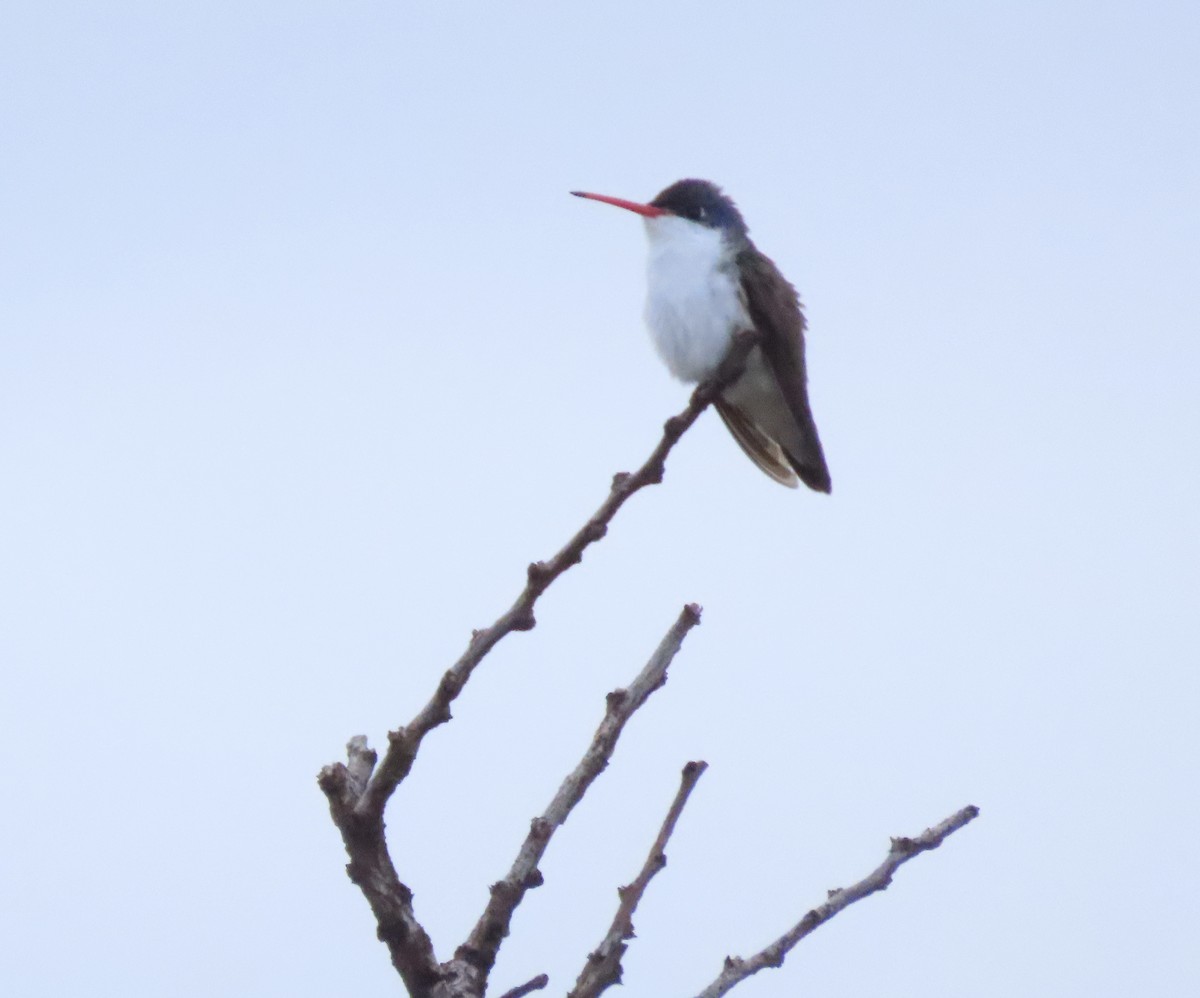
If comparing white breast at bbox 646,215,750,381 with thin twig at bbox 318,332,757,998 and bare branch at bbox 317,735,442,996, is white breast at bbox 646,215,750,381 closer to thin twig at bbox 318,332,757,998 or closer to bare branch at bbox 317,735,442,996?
thin twig at bbox 318,332,757,998

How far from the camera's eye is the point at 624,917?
3.35m

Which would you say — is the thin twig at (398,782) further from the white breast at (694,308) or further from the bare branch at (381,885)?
the white breast at (694,308)

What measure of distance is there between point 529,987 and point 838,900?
683mm

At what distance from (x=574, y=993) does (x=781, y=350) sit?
4.61 meters

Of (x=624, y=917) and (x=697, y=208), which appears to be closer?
(x=624, y=917)

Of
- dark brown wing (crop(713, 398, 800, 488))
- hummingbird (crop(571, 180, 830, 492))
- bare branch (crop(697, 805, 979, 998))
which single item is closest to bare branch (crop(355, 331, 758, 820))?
bare branch (crop(697, 805, 979, 998))

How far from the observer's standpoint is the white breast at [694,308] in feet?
23.4

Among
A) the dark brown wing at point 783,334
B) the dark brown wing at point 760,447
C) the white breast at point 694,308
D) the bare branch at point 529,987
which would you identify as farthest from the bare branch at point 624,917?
the dark brown wing at point 760,447

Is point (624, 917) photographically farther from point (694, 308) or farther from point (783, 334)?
point (783, 334)

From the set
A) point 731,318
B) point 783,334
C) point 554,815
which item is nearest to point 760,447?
point 783,334

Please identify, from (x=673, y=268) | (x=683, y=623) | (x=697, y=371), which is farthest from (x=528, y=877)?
(x=673, y=268)

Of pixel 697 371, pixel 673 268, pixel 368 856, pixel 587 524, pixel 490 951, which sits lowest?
pixel 490 951

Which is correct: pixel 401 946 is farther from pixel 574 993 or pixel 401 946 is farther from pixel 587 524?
pixel 587 524

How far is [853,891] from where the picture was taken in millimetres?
3340
